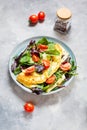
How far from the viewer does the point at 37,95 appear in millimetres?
1299

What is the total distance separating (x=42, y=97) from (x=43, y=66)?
13 centimetres

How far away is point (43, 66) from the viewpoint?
1294 mm

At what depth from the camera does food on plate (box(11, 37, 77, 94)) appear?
127cm

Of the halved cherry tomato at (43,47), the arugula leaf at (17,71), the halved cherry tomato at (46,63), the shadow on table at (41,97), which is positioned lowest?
the shadow on table at (41,97)

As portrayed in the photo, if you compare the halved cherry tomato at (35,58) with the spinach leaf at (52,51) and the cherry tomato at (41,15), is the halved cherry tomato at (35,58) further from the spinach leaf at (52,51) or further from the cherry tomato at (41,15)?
the cherry tomato at (41,15)

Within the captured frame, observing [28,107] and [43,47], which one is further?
[43,47]

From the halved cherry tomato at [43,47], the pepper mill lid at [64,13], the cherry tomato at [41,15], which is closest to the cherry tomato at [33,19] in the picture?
the cherry tomato at [41,15]

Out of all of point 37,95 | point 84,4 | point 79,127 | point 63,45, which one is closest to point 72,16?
point 84,4

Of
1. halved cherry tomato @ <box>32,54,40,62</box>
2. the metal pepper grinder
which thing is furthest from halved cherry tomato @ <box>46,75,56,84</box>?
the metal pepper grinder

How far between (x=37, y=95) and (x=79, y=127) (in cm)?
21

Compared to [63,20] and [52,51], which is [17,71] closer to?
[52,51]

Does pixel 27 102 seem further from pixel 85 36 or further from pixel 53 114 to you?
pixel 85 36

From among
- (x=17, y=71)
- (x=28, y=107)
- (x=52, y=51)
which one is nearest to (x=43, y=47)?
(x=52, y=51)

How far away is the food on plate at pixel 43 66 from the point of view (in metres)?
1.27
